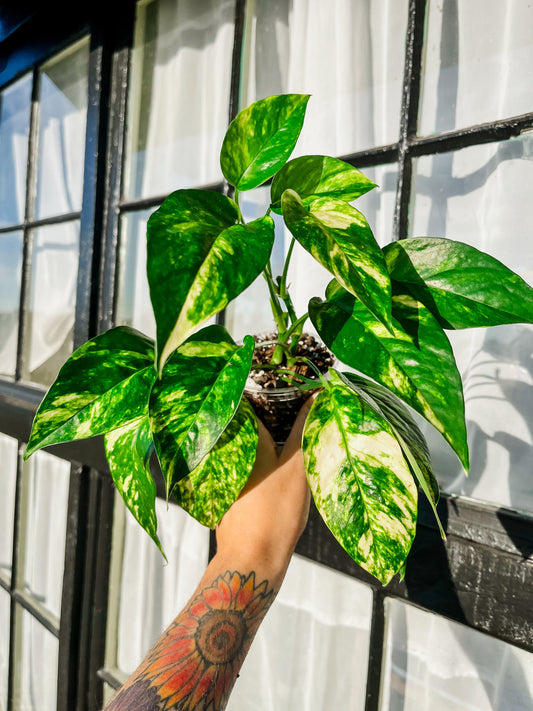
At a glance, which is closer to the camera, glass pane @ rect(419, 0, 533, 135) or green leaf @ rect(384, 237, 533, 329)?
green leaf @ rect(384, 237, 533, 329)

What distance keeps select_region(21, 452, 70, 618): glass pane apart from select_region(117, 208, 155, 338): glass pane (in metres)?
0.57

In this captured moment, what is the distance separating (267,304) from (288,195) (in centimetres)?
74

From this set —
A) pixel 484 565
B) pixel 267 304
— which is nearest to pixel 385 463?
pixel 484 565

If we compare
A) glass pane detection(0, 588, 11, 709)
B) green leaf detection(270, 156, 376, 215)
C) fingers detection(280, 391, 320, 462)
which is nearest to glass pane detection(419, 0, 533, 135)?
green leaf detection(270, 156, 376, 215)

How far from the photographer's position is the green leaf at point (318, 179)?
17.3 inches

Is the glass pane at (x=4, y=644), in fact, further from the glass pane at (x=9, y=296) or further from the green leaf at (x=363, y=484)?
the green leaf at (x=363, y=484)

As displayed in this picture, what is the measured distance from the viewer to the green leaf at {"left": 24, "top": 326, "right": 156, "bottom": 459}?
1.35 ft

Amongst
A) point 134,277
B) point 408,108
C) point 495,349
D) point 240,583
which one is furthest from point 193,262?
point 134,277

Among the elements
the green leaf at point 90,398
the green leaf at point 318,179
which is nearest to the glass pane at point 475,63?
the green leaf at point 318,179

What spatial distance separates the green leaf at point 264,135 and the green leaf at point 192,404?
0.16 meters

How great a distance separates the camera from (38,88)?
1757 mm

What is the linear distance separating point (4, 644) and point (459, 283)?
2186 millimetres

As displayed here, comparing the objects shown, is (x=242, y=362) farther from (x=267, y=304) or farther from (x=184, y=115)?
(x=184, y=115)

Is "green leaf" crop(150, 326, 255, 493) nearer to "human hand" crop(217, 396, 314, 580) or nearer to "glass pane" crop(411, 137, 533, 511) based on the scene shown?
"human hand" crop(217, 396, 314, 580)
